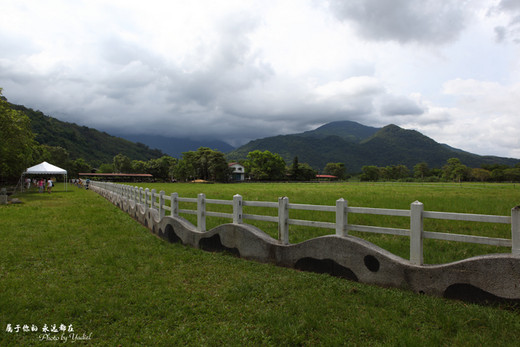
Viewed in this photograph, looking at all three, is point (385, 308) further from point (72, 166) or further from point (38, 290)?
point (72, 166)

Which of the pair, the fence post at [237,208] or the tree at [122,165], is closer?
the fence post at [237,208]

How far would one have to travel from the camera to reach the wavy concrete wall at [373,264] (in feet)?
13.0

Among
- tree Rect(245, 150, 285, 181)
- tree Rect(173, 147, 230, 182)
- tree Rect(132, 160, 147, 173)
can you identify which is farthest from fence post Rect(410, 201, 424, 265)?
tree Rect(132, 160, 147, 173)

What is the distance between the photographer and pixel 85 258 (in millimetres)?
6855

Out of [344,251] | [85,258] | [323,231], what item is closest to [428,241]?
[323,231]

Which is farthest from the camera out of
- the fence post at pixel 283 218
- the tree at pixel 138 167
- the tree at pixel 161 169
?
the tree at pixel 138 167

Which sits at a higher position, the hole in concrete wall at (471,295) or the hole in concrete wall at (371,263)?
the hole in concrete wall at (371,263)

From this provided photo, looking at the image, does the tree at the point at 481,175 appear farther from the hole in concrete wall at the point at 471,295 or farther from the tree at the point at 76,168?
the tree at the point at 76,168

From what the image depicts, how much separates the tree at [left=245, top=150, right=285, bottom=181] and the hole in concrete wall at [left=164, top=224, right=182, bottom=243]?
290 ft

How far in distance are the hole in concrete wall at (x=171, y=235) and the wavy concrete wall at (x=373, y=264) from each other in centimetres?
68

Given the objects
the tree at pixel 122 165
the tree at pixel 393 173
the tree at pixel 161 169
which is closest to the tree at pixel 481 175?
the tree at pixel 393 173

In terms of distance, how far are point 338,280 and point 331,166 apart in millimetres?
157134

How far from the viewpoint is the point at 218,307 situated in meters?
4.30

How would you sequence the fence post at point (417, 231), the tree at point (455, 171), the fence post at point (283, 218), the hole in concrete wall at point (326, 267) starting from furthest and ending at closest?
the tree at point (455, 171) < the fence post at point (283, 218) < the hole in concrete wall at point (326, 267) < the fence post at point (417, 231)
